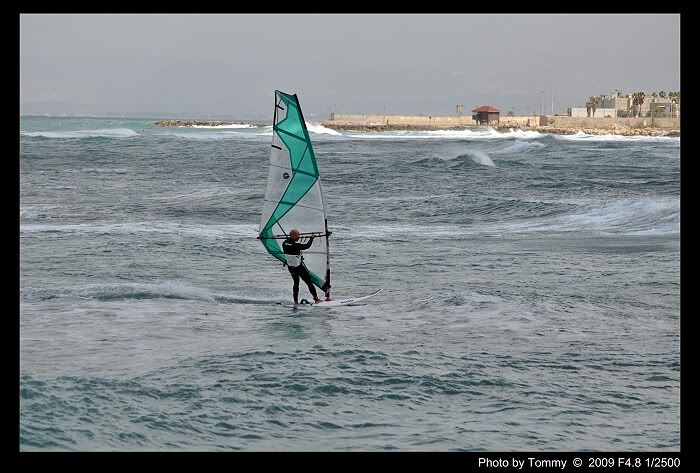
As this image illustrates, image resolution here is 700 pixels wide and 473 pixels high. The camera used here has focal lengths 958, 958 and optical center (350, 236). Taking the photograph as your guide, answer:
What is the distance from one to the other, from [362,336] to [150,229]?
11341 millimetres

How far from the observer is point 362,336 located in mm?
11422

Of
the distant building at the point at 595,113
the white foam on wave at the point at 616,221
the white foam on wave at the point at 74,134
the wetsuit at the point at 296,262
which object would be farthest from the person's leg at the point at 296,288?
the distant building at the point at 595,113

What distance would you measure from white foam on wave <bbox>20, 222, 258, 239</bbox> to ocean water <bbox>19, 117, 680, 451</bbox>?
4.9 inches

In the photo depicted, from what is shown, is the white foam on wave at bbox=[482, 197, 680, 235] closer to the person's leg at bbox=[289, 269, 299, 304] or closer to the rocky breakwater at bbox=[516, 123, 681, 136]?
the person's leg at bbox=[289, 269, 299, 304]

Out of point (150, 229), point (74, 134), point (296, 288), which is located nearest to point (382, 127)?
point (74, 134)

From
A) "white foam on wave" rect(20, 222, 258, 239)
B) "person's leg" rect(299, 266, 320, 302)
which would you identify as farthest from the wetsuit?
"white foam on wave" rect(20, 222, 258, 239)

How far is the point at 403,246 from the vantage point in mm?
19391

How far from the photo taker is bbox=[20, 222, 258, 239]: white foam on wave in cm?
2095

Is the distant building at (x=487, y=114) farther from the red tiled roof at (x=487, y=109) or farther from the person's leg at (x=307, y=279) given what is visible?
the person's leg at (x=307, y=279)

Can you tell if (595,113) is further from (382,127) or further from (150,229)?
(150,229)

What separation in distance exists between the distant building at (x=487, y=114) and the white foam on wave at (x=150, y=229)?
120799mm

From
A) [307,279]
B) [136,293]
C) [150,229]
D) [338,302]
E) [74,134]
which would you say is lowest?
[338,302]
